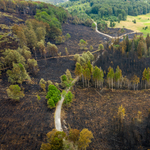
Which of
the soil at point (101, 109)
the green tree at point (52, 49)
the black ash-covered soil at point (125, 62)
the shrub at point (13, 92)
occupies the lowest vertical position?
the soil at point (101, 109)

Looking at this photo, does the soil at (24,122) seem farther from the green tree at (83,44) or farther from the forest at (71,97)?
the green tree at (83,44)

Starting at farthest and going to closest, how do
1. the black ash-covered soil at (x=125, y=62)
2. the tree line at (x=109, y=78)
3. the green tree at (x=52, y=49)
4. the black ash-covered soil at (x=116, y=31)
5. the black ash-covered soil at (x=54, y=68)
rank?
the black ash-covered soil at (x=116, y=31), the green tree at (x=52, y=49), the black ash-covered soil at (x=125, y=62), the black ash-covered soil at (x=54, y=68), the tree line at (x=109, y=78)

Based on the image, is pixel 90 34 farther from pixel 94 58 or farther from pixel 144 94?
pixel 144 94

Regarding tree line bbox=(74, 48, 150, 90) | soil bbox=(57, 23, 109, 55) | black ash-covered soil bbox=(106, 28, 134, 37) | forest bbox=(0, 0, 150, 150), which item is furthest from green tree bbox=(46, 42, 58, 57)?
black ash-covered soil bbox=(106, 28, 134, 37)

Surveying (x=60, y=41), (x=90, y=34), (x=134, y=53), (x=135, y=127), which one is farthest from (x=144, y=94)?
(x=90, y=34)

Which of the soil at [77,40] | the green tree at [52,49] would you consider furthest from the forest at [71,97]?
the soil at [77,40]

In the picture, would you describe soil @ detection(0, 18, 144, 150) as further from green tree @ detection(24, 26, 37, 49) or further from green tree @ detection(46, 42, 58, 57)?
green tree @ detection(24, 26, 37, 49)

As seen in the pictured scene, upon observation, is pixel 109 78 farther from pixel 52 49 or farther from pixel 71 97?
pixel 52 49

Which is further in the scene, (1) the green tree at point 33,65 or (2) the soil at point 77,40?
(2) the soil at point 77,40

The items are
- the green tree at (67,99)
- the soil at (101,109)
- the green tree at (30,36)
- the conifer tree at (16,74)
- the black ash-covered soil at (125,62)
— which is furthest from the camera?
the green tree at (30,36)
